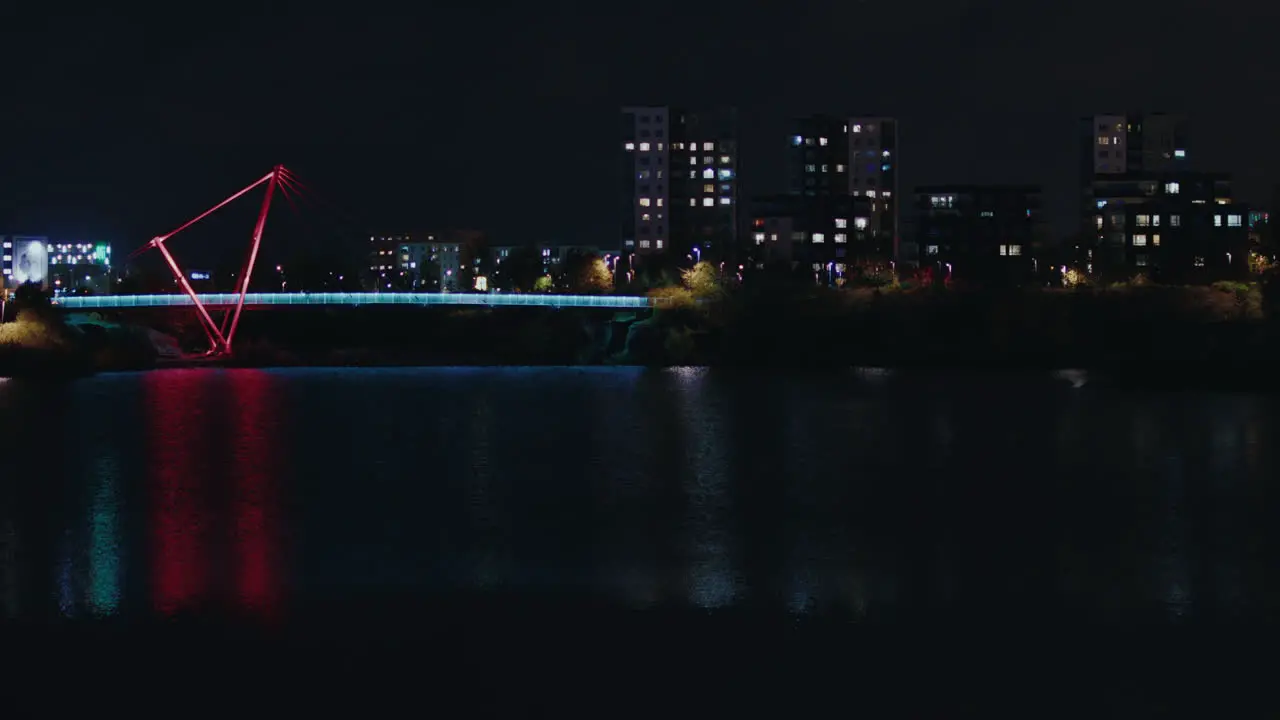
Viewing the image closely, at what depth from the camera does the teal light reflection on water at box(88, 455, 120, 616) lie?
32.0ft

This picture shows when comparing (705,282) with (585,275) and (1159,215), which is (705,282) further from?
(1159,215)

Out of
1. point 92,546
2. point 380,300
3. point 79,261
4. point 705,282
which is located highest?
point 79,261

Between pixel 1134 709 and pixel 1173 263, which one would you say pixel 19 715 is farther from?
pixel 1173 263

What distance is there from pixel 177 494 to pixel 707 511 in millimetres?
5541

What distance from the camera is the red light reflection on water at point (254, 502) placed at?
10.1m

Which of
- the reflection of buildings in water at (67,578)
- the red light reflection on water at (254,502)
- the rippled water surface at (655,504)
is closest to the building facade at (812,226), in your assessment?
the rippled water surface at (655,504)

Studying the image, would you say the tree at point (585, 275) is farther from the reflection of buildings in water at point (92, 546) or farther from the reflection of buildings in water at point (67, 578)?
the reflection of buildings in water at point (67, 578)

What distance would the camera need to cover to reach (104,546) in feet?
39.0

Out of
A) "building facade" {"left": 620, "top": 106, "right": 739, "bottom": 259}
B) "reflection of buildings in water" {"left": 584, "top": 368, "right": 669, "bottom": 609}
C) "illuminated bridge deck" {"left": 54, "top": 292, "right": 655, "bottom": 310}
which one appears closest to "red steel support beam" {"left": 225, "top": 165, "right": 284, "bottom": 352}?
"illuminated bridge deck" {"left": 54, "top": 292, "right": 655, "bottom": 310}

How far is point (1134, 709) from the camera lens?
295 inches

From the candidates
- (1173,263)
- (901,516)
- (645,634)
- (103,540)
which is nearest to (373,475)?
(103,540)

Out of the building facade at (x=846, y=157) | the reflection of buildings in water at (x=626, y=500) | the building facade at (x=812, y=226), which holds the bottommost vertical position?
the reflection of buildings in water at (x=626, y=500)

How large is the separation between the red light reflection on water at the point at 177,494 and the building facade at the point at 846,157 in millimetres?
50637

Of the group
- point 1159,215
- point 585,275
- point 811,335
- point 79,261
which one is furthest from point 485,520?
point 79,261
